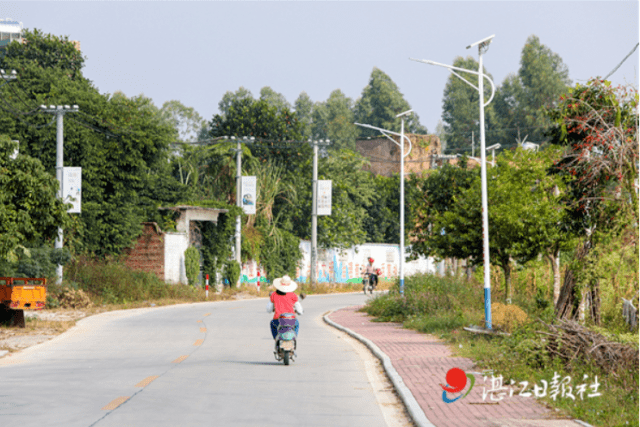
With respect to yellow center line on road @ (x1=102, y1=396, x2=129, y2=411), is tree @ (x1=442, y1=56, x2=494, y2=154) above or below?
above

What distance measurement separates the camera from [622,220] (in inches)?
492

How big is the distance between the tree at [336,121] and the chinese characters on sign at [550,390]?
266ft

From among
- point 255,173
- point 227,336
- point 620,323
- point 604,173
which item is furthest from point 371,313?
point 255,173

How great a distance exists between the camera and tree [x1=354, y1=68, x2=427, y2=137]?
321 ft

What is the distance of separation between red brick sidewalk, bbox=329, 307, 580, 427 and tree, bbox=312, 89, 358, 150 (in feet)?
246

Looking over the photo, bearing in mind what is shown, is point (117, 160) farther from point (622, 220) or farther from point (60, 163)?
point (622, 220)

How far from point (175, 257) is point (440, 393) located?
3006 cm

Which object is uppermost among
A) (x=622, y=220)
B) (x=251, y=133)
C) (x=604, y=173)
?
(x=251, y=133)

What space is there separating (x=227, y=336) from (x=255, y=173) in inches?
1197

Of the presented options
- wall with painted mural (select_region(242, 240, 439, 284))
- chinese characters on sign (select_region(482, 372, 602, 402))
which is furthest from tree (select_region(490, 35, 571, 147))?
chinese characters on sign (select_region(482, 372, 602, 402))

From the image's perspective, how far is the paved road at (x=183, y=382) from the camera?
9.26m

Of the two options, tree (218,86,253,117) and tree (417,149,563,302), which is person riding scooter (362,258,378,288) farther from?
tree (218,86,253,117)

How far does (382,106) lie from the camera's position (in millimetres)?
99250

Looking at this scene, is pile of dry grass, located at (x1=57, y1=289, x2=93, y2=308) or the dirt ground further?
pile of dry grass, located at (x1=57, y1=289, x2=93, y2=308)
